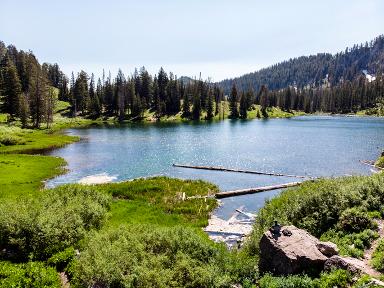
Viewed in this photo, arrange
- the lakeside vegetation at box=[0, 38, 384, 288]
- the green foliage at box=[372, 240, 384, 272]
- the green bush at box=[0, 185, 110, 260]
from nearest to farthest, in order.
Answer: the green foliage at box=[372, 240, 384, 272]
the lakeside vegetation at box=[0, 38, 384, 288]
the green bush at box=[0, 185, 110, 260]

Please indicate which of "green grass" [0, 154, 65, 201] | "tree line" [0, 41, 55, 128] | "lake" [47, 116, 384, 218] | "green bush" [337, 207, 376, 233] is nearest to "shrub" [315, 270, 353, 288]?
"green bush" [337, 207, 376, 233]

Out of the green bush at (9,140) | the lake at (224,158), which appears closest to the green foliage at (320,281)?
the lake at (224,158)

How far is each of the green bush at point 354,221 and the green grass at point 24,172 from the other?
32453 millimetres

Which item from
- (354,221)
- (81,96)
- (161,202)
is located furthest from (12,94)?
(354,221)

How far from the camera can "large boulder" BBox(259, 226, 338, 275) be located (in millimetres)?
18453

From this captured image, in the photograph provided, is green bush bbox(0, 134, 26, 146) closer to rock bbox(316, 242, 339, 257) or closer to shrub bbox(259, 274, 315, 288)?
shrub bbox(259, 274, 315, 288)

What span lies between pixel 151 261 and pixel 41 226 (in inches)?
350

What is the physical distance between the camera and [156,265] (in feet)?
63.5

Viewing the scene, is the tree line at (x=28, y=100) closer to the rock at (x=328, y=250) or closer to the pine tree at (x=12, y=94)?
the pine tree at (x=12, y=94)

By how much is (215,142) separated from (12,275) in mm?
81021

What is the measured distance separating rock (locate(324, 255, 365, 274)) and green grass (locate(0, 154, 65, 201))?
33291mm

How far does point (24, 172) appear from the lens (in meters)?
55.2

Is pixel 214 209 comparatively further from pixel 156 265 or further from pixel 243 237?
pixel 156 265

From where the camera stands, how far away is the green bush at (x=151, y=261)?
18406 mm
